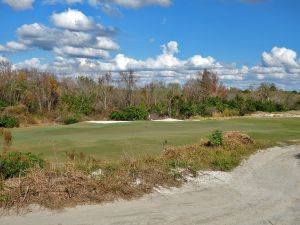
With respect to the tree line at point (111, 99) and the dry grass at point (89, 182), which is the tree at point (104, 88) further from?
the dry grass at point (89, 182)

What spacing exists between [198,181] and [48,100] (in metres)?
60.7

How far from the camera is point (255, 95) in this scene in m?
86.1

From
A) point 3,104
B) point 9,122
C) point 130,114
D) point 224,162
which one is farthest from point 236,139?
point 3,104

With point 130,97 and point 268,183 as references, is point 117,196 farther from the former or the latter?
point 130,97

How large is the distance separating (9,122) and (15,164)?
4315 cm

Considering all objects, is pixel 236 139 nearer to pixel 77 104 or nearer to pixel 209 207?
pixel 209 207

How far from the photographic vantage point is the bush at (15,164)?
10.5 metres

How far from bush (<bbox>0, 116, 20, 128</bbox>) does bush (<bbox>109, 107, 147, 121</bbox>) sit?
13.9 meters

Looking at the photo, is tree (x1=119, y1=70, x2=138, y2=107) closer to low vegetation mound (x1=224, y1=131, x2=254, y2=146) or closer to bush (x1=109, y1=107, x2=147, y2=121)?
bush (x1=109, y1=107, x2=147, y2=121)

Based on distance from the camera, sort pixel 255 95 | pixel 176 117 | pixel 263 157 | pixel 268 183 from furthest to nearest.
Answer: pixel 255 95
pixel 176 117
pixel 263 157
pixel 268 183

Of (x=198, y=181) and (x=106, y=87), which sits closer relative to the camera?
(x=198, y=181)

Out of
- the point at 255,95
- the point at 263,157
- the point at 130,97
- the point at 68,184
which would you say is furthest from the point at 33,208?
the point at 255,95

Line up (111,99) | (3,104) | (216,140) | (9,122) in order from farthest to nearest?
(111,99) → (3,104) → (9,122) → (216,140)

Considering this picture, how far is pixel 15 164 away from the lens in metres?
10.9
